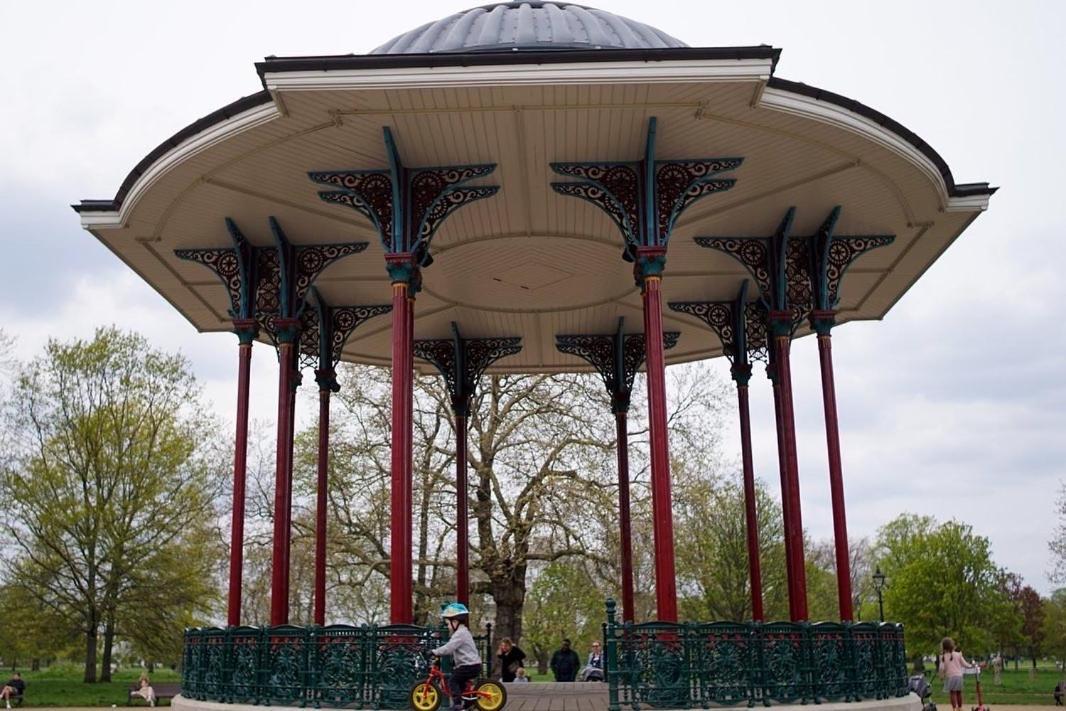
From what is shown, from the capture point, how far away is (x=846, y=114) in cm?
1145

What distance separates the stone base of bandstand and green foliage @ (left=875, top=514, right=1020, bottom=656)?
110 ft

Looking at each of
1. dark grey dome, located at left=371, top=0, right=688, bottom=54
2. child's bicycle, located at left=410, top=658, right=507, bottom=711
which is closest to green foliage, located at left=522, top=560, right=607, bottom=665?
dark grey dome, located at left=371, top=0, right=688, bottom=54

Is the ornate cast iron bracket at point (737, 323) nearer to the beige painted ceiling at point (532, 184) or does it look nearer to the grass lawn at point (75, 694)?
the beige painted ceiling at point (532, 184)

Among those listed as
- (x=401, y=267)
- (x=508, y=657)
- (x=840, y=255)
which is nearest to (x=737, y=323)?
(x=840, y=255)

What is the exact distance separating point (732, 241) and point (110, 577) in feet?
83.0

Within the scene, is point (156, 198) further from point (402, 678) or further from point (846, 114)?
point (846, 114)

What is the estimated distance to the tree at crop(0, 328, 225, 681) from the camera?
104 feet

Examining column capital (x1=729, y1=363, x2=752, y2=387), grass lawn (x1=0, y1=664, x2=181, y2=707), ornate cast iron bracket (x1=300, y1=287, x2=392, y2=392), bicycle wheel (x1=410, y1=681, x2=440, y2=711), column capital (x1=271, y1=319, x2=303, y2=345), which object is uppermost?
ornate cast iron bracket (x1=300, y1=287, x2=392, y2=392)

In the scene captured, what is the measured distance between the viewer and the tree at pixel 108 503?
31656 mm

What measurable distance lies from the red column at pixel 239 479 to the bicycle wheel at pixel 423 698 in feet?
17.1

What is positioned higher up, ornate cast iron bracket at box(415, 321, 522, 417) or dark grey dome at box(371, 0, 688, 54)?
dark grey dome at box(371, 0, 688, 54)

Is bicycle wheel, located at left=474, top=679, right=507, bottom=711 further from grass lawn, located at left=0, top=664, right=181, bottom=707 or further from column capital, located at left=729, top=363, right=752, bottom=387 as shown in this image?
grass lawn, located at left=0, top=664, right=181, bottom=707

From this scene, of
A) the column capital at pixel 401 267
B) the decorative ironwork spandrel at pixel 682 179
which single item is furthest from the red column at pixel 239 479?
the decorative ironwork spandrel at pixel 682 179

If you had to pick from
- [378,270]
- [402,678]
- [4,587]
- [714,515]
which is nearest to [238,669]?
[402,678]
